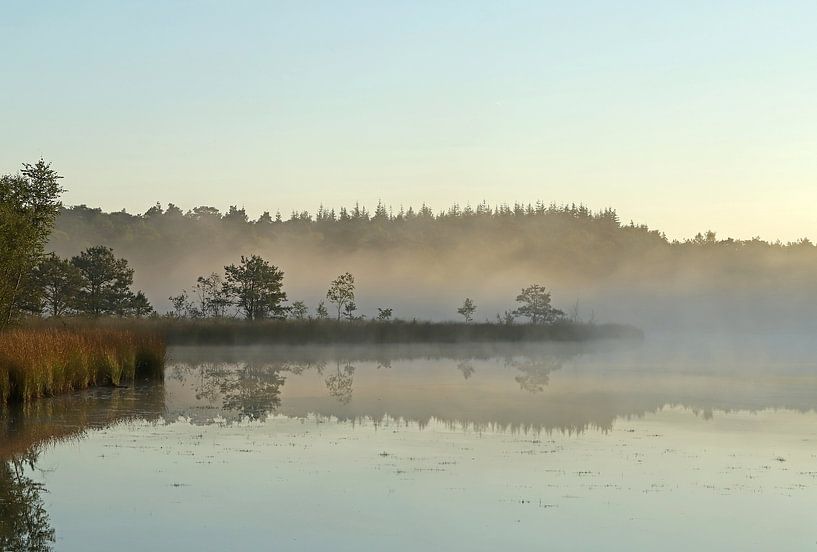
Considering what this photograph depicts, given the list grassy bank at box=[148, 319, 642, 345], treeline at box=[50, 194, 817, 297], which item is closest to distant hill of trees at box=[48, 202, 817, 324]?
treeline at box=[50, 194, 817, 297]

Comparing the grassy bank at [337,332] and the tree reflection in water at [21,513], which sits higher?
the grassy bank at [337,332]

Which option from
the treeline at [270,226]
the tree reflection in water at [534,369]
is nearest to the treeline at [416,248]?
the treeline at [270,226]

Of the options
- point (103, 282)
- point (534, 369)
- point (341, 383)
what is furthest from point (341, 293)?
point (341, 383)

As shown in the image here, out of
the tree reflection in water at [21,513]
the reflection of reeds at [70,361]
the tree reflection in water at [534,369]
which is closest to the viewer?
the tree reflection in water at [21,513]

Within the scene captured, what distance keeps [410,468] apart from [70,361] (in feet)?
44.5

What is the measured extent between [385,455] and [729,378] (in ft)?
69.9

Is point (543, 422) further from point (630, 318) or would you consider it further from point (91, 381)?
point (630, 318)

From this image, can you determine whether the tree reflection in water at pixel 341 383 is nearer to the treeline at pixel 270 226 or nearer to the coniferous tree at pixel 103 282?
the coniferous tree at pixel 103 282

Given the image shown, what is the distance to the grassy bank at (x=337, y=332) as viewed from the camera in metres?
54.0

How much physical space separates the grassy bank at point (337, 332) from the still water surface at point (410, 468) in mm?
25287

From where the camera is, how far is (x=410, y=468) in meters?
15.0

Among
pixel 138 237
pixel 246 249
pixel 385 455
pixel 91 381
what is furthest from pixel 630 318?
pixel 385 455

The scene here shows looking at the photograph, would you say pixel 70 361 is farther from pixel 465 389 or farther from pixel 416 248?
pixel 416 248

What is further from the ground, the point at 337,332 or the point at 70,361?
the point at 337,332
